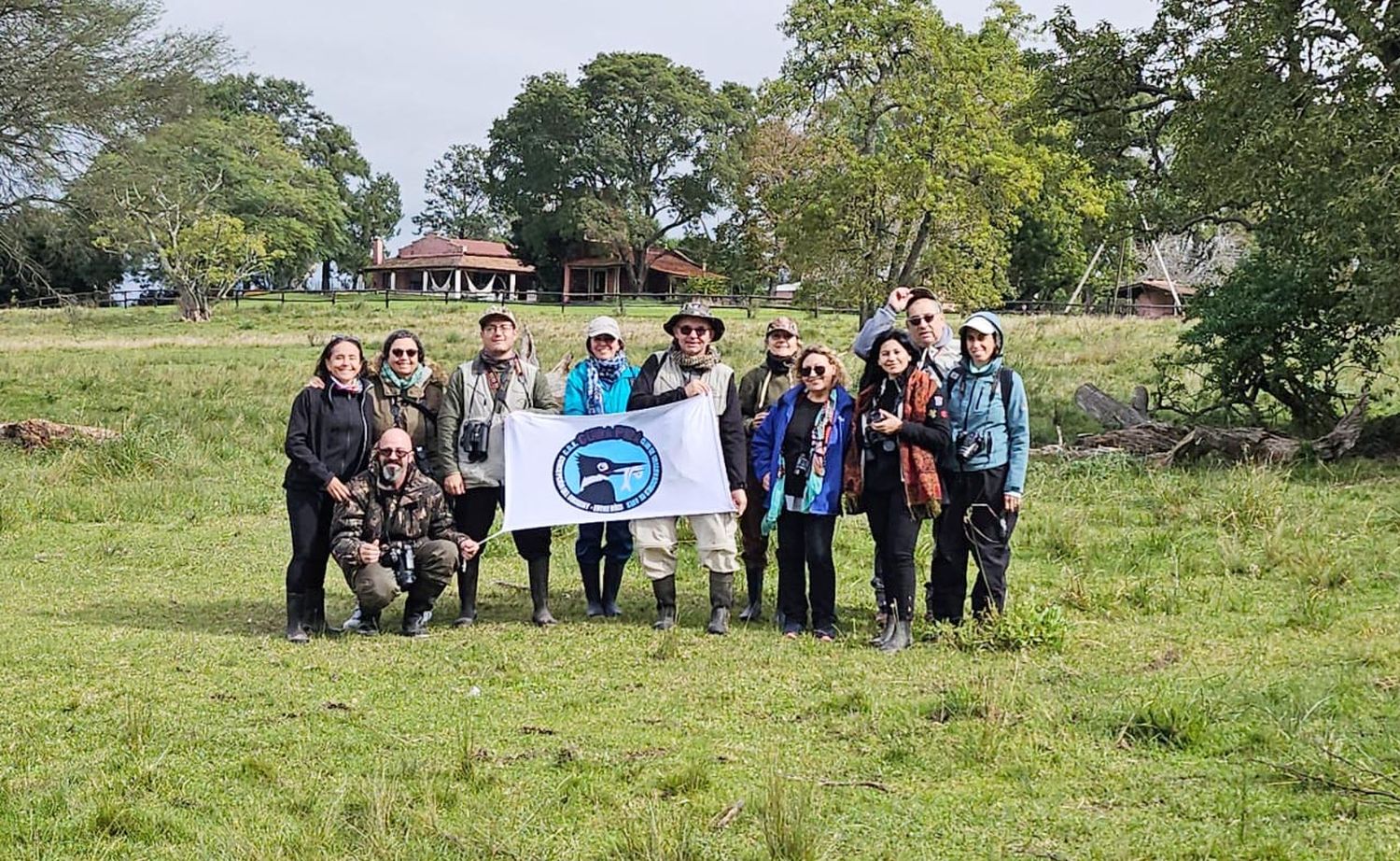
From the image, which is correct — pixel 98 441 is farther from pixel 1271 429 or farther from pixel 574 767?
pixel 1271 429

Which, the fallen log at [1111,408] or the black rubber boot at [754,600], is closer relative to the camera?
the black rubber boot at [754,600]

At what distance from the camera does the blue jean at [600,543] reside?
881 centimetres

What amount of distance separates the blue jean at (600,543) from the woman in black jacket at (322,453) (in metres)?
1.54

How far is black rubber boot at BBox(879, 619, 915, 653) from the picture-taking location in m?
7.67

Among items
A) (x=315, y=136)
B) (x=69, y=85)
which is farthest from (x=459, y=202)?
(x=69, y=85)

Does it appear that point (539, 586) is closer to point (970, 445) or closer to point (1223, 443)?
point (970, 445)

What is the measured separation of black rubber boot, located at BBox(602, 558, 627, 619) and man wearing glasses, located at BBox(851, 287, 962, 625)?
171 centimetres

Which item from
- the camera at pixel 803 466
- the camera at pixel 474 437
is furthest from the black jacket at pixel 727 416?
the camera at pixel 474 437

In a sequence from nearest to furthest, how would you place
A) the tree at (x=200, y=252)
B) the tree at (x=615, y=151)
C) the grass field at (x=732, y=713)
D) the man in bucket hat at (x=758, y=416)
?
the grass field at (x=732, y=713) → the man in bucket hat at (x=758, y=416) → the tree at (x=200, y=252) → the tree at (x=615, y=151)

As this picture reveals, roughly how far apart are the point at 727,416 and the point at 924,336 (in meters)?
1.35

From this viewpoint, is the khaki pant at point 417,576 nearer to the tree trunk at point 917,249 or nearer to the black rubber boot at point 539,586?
the black rubber boot at point 539,586

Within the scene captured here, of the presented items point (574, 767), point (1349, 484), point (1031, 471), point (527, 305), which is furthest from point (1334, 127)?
point (527, 305)

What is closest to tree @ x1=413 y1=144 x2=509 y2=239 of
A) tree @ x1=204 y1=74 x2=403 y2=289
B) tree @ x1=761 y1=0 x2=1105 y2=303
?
tree @ x1=204 y1=74 x2=403 y2=289

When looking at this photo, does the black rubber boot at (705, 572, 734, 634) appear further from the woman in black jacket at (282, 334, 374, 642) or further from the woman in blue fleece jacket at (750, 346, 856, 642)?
the woman in black jacket at (282, 334, 374, 642)
